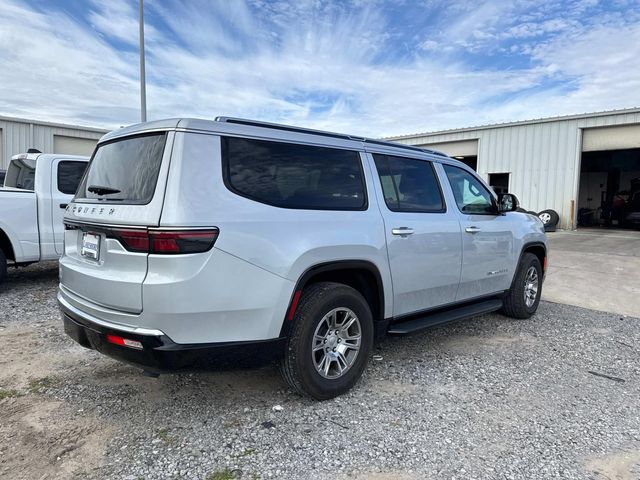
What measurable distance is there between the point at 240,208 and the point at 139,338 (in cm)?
94

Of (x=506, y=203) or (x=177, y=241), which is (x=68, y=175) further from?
(x=506, y=203)

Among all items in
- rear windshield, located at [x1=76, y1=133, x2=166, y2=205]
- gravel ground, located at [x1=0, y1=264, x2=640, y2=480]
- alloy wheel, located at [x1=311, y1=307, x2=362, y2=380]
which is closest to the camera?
gravel ground, located at [x1=0, y1=264, x2=640, y2=480]

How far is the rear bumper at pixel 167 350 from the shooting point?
2.60 m

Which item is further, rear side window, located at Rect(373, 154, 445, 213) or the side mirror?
the side mirror

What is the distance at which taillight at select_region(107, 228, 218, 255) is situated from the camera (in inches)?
99.7

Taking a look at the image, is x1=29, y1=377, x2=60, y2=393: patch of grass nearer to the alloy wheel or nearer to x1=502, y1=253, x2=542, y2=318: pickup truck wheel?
the alloy wheel

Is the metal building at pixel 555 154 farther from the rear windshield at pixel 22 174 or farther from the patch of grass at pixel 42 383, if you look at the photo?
the patch of grass at pixel 42 383

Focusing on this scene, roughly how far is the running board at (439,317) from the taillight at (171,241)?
1820 millimetres

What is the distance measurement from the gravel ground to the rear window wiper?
147 cm

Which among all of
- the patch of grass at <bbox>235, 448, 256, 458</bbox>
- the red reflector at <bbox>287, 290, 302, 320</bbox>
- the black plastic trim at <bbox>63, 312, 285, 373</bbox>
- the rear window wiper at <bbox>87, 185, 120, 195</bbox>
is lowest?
the patch of grass at <bbox>235, 448, 256, 458</bbox>

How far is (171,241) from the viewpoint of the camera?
2.53 metres

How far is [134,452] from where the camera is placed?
2684 mm

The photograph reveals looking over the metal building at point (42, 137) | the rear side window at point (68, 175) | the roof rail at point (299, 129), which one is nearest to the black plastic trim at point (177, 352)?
the roof rail at point (299, 129)

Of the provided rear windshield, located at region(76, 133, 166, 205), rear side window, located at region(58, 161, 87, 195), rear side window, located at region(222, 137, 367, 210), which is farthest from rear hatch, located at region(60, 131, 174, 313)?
rear side window, located at region(58, 161, 87, 195)
